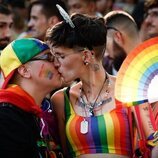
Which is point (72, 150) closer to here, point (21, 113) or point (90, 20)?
point (21, 113)

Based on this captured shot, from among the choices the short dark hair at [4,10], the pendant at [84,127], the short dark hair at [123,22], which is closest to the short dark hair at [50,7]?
the short dark hair at [4,10]

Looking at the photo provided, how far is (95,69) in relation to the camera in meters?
5.38

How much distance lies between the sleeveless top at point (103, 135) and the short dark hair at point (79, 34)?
1.78 feet

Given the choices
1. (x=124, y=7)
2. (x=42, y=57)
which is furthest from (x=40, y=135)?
(x=124, y=7)

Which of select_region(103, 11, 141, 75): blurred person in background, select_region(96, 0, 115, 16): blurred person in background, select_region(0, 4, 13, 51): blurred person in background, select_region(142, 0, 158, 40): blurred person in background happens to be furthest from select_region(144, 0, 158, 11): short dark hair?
select_region(96, 0, 115, 16): blurred person in background

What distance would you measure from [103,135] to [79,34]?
2.52 feet

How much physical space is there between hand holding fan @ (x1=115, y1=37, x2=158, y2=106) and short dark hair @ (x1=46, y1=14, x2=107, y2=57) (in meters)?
0.53

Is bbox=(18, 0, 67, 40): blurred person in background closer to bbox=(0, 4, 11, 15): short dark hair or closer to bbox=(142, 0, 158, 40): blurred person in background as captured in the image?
bbox=(0, 4, 11, 15): short dark hair

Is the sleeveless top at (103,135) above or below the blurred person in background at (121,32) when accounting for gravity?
below

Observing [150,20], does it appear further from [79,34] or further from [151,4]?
[79,34]

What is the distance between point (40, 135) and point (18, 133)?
0.22 metres

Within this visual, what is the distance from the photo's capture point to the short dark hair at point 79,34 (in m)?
5.26

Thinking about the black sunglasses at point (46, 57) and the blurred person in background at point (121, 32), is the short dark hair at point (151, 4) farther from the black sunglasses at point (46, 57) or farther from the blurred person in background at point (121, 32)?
the black sunglasses at point (46, 57)

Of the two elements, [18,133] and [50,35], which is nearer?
[18,133]
